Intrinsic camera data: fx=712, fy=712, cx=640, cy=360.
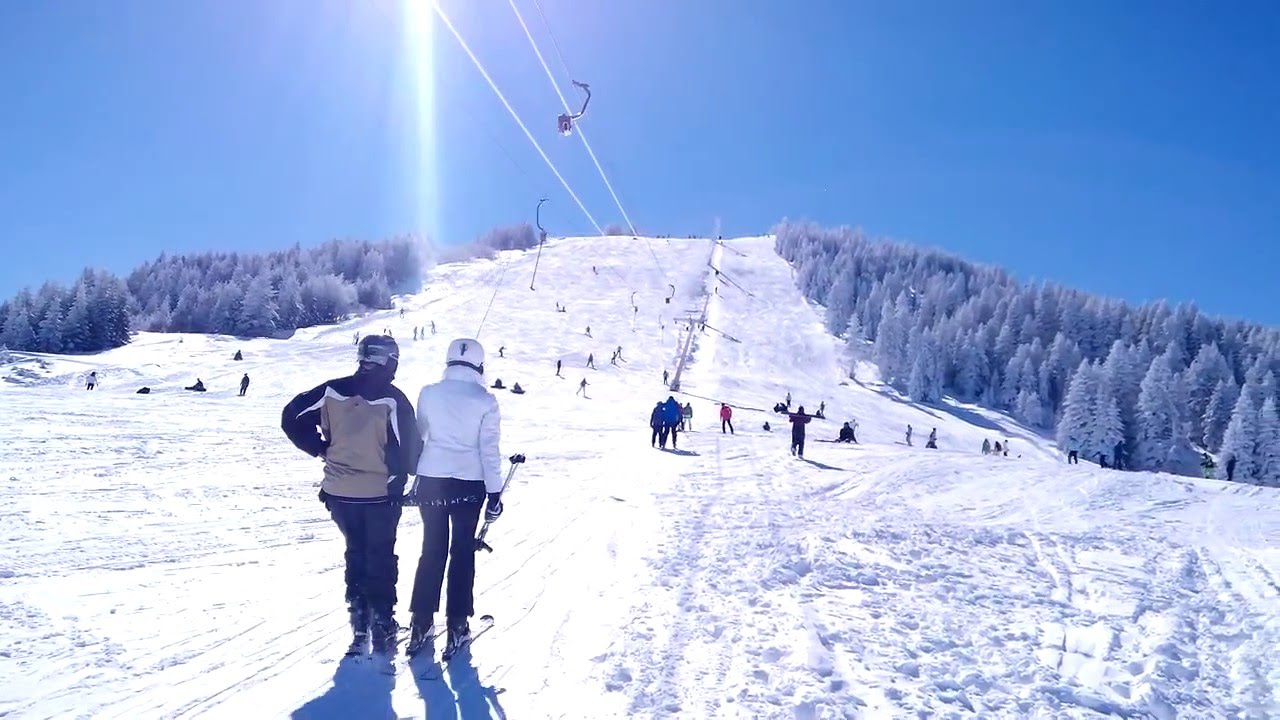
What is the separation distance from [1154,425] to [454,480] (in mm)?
76182

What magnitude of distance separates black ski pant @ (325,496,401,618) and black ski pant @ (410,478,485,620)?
20cm

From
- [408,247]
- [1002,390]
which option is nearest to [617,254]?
[408,247]

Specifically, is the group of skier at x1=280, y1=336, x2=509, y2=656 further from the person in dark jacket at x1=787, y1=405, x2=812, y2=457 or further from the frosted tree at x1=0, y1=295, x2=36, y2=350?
the frosted tree at x1=0, y1=295, x2=36, y2=350

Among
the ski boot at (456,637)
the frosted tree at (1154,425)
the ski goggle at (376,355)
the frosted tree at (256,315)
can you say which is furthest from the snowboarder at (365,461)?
the frosted tree at (256,315)

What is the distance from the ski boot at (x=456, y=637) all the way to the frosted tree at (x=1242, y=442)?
6668cm

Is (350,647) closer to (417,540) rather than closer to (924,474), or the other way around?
(417,540)

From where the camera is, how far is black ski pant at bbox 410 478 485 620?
169 inches

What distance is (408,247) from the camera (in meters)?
114

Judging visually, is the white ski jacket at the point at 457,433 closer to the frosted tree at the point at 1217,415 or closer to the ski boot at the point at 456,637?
the ski boot at the point at 456,637

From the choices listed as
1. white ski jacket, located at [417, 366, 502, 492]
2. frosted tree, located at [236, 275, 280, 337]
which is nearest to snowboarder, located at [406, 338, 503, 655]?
white ski jacket, located at [417, 366, 502, 492]

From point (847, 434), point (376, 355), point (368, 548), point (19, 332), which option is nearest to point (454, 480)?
point (368, 548)

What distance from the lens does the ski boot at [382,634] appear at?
4.22 meters

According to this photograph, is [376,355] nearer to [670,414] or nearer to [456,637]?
[456,637]

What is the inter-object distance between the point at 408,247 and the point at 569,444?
102497 mm
